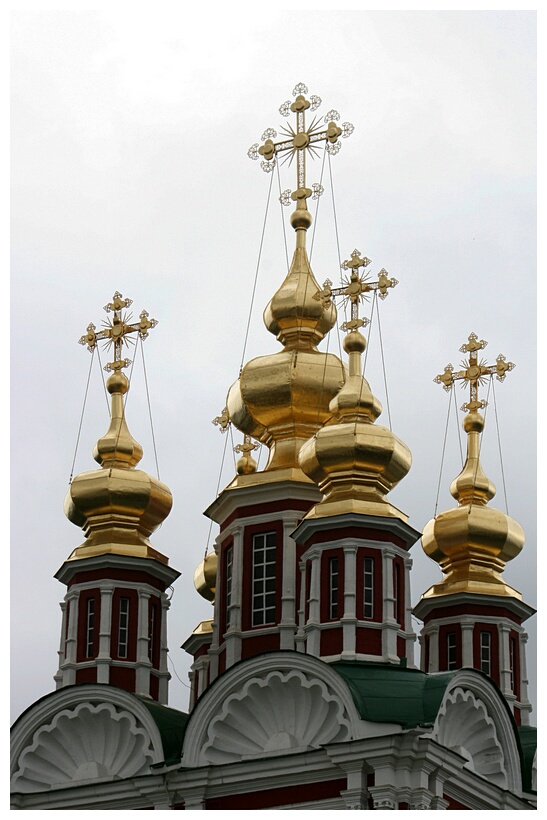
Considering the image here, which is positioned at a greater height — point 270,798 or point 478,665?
point 478,665

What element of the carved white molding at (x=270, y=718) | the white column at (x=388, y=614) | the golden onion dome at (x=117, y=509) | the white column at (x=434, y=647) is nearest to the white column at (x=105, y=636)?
the golden onion dome at (x=117, y=509)

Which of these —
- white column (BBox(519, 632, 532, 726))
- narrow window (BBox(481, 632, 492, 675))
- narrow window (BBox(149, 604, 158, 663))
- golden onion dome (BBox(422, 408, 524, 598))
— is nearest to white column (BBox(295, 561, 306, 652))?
narrow window (BBox(149, 604, 158, 663))

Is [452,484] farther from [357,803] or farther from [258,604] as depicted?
[357,803]

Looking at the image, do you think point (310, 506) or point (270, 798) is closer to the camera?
point (270, 798)

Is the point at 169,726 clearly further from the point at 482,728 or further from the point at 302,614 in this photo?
the point at 482,728

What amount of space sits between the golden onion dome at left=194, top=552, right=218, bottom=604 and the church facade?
5cm

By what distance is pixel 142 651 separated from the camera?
34.2 m

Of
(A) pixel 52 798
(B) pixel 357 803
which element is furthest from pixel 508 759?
(A) pixel 52 798

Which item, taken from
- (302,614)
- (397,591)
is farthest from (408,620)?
(302,614)

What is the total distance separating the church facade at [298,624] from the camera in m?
30.2

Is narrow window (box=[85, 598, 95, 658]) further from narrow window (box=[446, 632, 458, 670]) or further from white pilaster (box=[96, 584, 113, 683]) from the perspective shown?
narrow window (box=[446, 632, 458, 670])

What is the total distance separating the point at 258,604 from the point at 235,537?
112cm

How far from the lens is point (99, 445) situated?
35969mm

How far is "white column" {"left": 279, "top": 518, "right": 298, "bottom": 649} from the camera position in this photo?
32.9 metres
